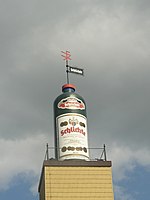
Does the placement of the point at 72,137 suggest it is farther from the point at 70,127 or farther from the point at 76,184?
the point at 76,184

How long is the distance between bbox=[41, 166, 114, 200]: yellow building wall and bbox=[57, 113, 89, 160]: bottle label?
4.40 ft

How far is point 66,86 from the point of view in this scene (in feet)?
145

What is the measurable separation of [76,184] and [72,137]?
3892mm

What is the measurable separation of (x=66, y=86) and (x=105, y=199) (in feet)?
35.6

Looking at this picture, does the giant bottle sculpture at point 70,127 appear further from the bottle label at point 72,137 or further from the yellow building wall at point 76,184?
the yellow building wall at point 76,184

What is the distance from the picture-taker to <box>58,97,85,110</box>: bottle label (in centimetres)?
4191

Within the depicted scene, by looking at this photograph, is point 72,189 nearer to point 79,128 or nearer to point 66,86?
point 79,128

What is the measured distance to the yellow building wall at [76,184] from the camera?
38459 millimetres

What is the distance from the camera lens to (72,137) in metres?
40.5

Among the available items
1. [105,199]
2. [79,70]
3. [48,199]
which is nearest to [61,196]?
[48,199]

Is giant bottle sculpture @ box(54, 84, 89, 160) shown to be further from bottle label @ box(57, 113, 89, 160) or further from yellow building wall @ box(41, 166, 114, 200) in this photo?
yellow building wall @ box(41, 166, 114, 200)

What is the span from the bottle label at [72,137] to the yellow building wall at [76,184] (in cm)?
134

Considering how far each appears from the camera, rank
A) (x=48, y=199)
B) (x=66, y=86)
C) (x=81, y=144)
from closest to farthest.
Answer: (x=48, y=199)
(x=81, y=144)
(x=66, y=86)

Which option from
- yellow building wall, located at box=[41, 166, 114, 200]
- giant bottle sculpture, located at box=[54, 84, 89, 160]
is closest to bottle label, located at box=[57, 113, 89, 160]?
giant bottle sculpture, located at box=[54, 84, 89, 160]
